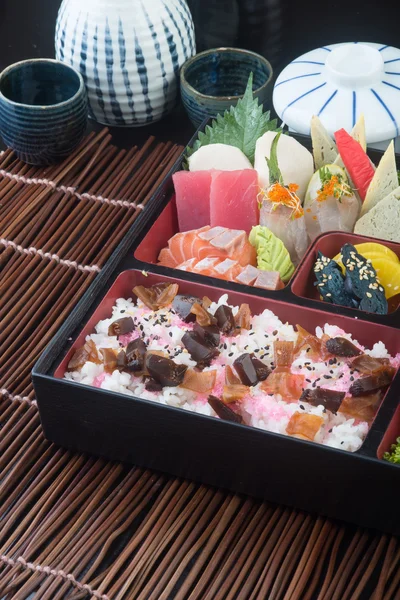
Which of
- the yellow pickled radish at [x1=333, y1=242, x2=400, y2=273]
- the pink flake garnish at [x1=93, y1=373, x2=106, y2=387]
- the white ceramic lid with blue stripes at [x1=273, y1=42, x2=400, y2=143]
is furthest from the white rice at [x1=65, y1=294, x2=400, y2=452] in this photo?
the white ceramic lid with blue stripes at [x1=273, y1=42, x2=400, y2=143]

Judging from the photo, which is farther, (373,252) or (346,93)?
(346,93)

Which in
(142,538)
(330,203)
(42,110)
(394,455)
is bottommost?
(142,538)

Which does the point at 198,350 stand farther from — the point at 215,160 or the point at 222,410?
the point at 215,160

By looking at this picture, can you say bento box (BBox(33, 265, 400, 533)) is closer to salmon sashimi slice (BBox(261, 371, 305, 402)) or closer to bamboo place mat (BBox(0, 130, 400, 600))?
bamboo place mat (BBox(0, 130, 400, 600))

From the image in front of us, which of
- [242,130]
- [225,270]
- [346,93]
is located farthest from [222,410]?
[346,93]

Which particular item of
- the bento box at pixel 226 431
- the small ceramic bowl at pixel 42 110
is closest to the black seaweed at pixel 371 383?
the bento box at pixel 226 431

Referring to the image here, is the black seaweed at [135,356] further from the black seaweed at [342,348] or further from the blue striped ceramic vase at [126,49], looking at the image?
the blue striped ceramic vase at [126,49]

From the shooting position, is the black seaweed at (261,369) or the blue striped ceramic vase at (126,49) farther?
the blue striped ceramic vase at (126,49)
